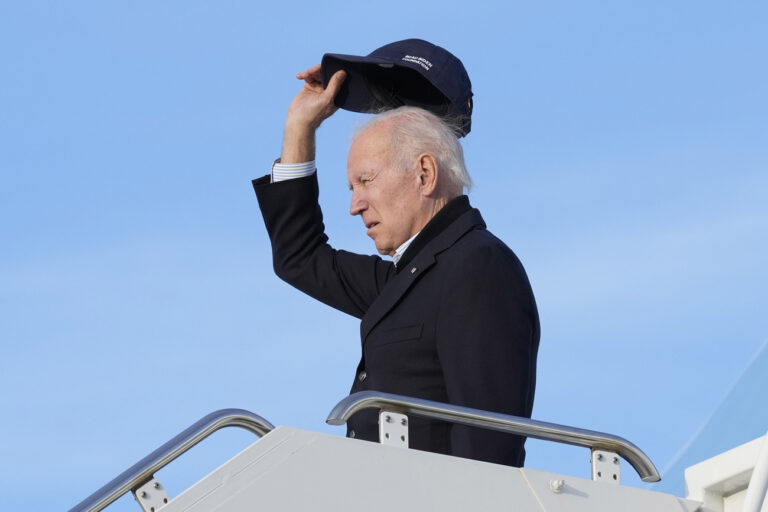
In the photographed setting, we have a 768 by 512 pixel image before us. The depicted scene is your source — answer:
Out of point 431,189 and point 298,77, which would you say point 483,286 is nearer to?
point 431,189

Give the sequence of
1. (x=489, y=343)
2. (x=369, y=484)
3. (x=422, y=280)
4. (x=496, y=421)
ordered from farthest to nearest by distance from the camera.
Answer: (x=422, y=280)
(x=489, y=343)
(x=496, y=421)
(x=369, y=484)

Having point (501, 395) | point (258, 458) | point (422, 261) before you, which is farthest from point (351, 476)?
point (422, 261)

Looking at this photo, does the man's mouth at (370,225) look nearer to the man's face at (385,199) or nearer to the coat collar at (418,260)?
the man's face at (385,199)

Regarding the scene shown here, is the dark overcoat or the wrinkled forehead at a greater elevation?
the wrinkled forehead

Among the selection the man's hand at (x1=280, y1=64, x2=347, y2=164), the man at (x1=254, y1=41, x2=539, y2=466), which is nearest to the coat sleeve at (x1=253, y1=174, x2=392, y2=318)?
the man at (x1=254, y1=41, x2=539, y2=466)

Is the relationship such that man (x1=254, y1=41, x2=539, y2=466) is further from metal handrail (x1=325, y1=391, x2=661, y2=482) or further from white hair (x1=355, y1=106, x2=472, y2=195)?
metal handrail (x1=325, y1=391, x2=661, y2=482)

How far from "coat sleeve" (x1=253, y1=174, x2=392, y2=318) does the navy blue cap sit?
0.44 meters

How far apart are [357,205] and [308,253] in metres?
0.84

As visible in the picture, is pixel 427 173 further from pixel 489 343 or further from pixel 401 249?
pixel 489 343

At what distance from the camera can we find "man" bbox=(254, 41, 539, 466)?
15.5 ft

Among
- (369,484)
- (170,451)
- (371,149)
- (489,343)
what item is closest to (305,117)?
(371,149)

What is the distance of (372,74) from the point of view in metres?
6.04

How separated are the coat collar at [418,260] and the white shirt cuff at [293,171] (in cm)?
105

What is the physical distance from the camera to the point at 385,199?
5449mm
